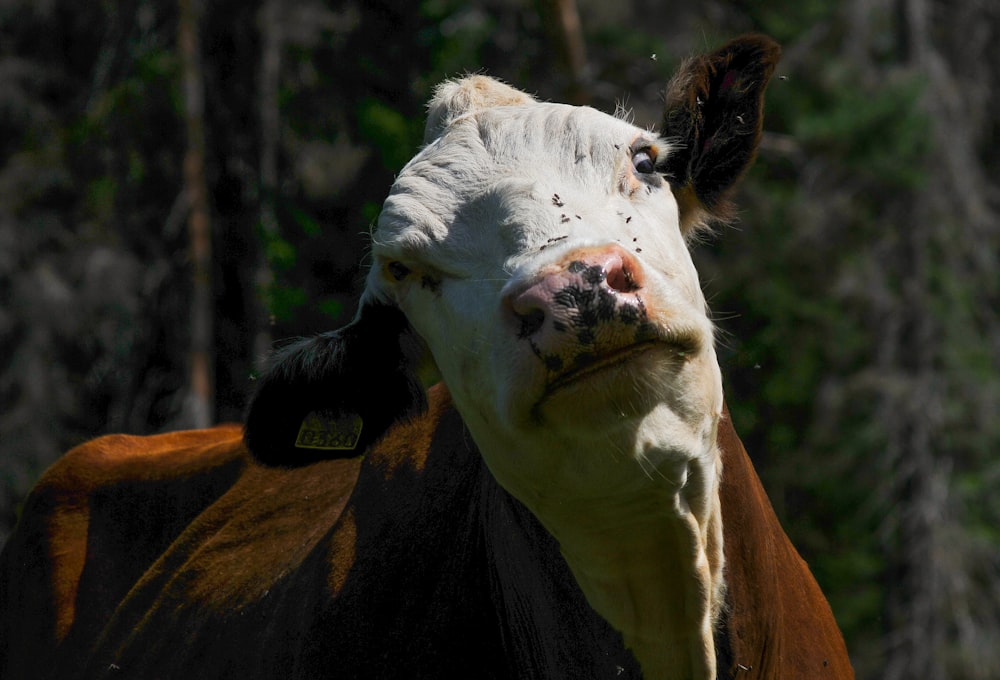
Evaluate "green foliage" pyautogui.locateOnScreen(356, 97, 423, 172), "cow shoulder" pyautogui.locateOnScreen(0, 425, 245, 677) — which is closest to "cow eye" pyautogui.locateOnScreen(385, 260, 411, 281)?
"cow shoulder" pyautogui.locateOnScreen(0, 425, 245, 677)

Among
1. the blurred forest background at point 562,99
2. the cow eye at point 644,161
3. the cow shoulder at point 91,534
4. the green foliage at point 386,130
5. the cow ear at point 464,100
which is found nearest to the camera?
the cow eye at point 644,161

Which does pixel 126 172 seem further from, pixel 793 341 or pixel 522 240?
pixel 522 240

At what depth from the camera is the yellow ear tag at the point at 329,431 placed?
4.01 metres

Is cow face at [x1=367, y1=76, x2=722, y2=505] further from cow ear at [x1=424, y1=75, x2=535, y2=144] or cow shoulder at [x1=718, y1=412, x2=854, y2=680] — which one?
cow shoulder at [x1=718, y1=412, x2=854, y2=680]

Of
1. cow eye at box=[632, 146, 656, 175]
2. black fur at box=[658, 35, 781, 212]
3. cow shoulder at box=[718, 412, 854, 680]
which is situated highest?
black fur at box=[658, 35, 781, 212]

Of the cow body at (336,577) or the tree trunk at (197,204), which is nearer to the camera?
the cow body at (336,577)

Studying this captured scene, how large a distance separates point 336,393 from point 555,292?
4.61ft

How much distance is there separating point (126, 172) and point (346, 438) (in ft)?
32.4

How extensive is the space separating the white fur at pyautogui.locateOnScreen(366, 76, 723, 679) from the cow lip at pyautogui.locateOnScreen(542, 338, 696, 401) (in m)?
0.02

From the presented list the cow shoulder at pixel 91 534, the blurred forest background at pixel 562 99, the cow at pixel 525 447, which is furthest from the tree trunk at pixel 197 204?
the cow at pixel 525 447

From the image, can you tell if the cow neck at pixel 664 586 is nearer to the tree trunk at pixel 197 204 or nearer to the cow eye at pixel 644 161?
the cow eye at pixel 644 161

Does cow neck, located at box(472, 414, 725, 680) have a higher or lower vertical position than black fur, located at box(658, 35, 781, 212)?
lower

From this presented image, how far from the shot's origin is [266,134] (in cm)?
1488

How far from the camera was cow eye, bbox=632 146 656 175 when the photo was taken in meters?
3.62
